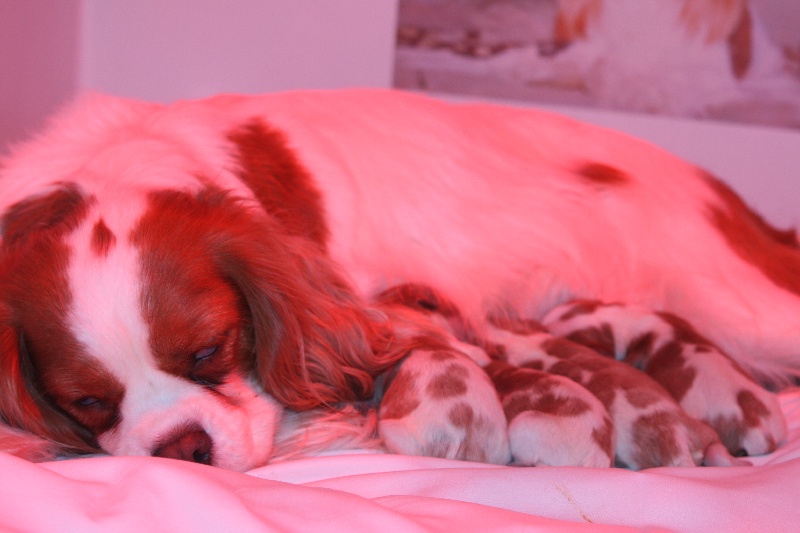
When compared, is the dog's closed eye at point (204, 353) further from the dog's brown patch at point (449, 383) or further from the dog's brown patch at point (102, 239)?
the dog's brown patch at point (449, 383)

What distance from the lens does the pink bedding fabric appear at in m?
1.06

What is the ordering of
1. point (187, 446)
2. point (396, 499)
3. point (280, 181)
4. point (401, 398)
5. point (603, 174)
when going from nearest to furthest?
point (396, 499)
point (187, 446)
point (401, 398)
point (280, 181)
point (603, 174)

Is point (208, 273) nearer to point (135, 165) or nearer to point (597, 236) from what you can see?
point (135, 165)

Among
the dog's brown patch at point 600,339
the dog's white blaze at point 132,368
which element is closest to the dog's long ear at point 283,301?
the dog's white blaze at point 132,368

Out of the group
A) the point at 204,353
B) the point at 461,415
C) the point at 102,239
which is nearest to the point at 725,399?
the point at 461,415

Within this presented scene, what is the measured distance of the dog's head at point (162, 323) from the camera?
4.95ft

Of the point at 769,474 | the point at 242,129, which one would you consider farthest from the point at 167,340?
the point at 769,474

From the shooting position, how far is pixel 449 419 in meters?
1.59

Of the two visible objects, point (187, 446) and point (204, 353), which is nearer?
point (187, 446)

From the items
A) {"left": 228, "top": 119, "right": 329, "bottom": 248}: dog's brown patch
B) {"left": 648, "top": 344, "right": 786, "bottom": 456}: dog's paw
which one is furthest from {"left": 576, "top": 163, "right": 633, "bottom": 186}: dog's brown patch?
{"left": 228, "top": 119, "right": 329, "bottom": 248}: dog's brown patch

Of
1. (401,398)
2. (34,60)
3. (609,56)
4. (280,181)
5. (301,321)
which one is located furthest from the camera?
(609,56)

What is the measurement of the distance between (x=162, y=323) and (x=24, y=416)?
0.35 meters

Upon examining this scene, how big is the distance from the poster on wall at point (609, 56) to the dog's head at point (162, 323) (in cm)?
212

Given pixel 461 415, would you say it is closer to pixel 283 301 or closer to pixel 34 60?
pixel 283 301
